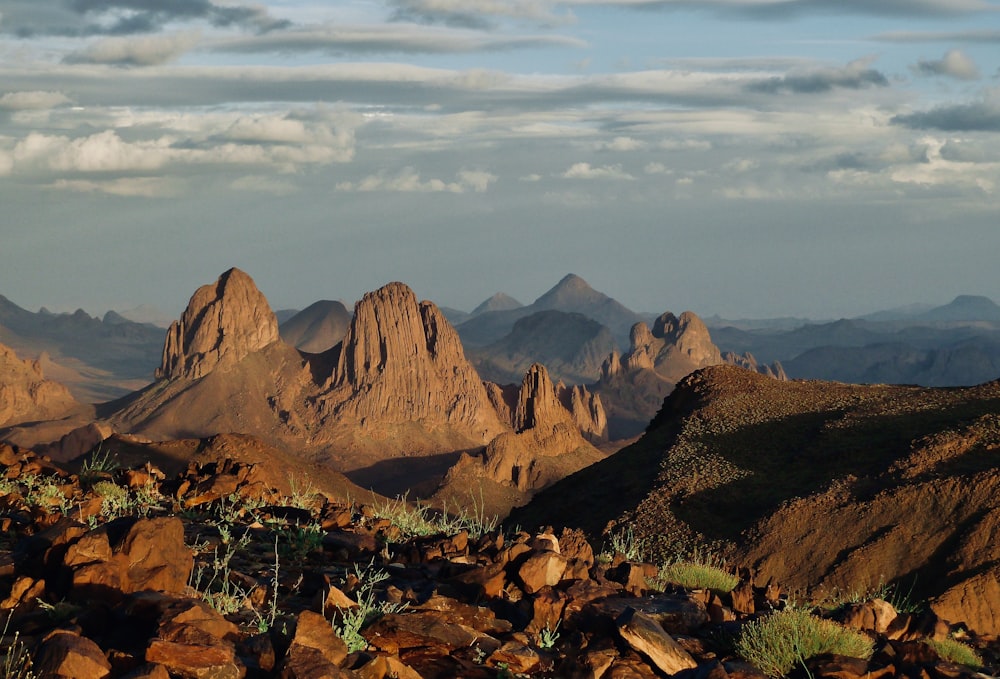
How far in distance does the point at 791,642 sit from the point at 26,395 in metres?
172

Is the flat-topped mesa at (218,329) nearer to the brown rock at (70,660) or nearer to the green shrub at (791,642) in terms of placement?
the green shrub at (791,642)

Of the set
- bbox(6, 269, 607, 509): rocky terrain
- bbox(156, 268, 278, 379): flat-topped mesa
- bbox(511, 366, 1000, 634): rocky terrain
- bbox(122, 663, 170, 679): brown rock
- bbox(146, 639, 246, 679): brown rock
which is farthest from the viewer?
bbox(156, 268, 278, 379): flat-topped mesa

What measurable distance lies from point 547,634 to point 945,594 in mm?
13506

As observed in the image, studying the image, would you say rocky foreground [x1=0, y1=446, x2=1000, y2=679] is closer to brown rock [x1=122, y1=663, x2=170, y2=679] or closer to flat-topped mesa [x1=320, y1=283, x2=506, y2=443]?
brown rock [x1=122, y1=663, x2=170, y2=679]

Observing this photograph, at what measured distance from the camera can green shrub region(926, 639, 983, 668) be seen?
10.5m

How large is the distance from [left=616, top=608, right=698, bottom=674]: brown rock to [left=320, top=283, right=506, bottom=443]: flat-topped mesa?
510ft

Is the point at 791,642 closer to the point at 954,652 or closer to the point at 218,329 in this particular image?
the point at 954,652

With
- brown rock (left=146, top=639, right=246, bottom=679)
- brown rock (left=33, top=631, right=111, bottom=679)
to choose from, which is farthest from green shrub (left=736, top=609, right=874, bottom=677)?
brown rock (left=33, top=631, right=111, bottom=679)

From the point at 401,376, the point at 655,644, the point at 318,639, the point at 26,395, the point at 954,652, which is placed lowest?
the point at 26,395

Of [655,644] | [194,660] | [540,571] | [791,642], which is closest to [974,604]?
[791,642]

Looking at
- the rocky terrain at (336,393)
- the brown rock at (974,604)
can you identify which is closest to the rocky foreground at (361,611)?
the brown rock at (974,604)

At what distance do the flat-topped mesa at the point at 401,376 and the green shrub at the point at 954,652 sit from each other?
152947 millimetres

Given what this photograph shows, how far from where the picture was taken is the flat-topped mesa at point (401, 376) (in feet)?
545

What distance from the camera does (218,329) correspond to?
172875 mm
